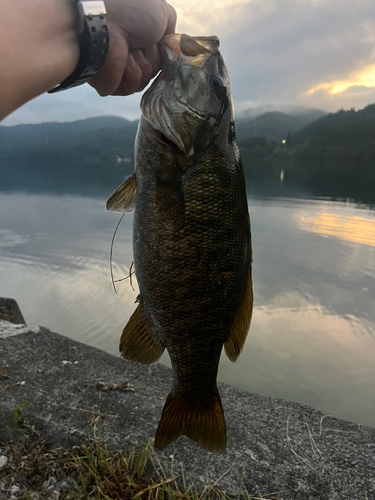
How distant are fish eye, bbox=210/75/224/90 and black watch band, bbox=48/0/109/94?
0.50 metres

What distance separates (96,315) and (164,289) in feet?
20.5

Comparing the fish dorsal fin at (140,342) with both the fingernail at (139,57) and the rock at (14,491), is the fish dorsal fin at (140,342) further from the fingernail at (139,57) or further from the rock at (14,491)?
the rock at (14,491)

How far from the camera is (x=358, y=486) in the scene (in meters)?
2.55

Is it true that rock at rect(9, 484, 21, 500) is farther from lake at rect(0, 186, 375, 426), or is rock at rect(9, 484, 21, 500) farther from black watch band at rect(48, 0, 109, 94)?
lake at rect(0, 186, 375, 426)

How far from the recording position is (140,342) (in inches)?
71.0

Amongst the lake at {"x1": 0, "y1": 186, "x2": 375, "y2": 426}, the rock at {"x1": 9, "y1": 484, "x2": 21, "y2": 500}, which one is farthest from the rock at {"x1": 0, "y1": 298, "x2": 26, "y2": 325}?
the rock at {"x1": 9, "y1": 484, "x2": 21, "y2": 500}

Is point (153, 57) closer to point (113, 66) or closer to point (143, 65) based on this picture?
point (143, 65)

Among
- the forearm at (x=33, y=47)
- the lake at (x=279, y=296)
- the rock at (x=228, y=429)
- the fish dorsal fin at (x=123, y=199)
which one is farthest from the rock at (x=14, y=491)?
the lake at (x=279, y=296)

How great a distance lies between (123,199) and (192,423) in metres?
1.30

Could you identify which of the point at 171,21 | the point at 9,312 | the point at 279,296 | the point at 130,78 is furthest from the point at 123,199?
the point at 279,296

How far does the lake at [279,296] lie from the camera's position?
5.45m

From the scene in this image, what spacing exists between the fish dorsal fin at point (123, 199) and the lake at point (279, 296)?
4.21 meters

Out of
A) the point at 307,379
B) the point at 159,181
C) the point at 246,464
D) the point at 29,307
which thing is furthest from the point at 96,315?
the point at 159,181

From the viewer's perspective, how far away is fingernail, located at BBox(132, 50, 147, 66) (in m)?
1.61
